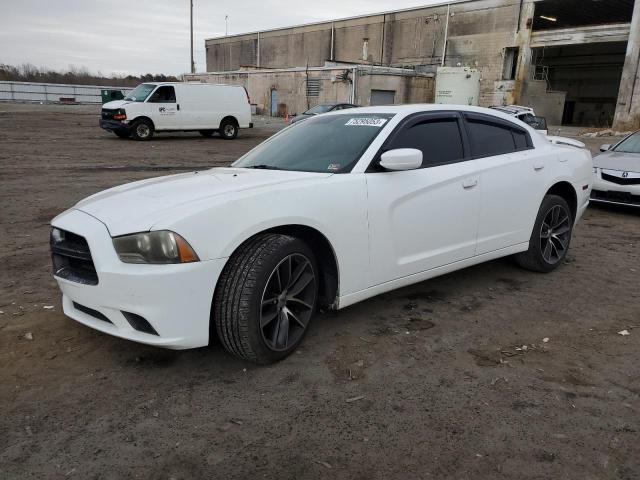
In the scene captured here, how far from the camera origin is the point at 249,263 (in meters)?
2.93

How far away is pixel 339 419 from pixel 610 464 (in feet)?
4.09

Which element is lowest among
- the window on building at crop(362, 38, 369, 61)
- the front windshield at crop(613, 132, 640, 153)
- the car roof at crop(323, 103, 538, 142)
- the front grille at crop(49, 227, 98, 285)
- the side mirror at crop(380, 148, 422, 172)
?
the front grille at crop(49, 227, 98, 285)

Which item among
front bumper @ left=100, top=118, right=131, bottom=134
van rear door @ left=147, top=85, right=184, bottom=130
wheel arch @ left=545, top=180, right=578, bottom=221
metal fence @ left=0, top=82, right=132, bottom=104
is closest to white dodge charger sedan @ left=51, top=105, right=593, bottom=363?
wheel arch @ left=545, top=180, right=578, bottom=221

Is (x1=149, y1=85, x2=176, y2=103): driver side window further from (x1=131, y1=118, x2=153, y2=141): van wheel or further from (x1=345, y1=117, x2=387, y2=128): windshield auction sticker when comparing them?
(x1=345, y1=117, x2=387, y2=128): windshield auction sticker

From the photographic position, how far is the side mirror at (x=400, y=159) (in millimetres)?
3463

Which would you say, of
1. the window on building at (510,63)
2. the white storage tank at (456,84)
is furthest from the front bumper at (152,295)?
the window on building at (510,63)

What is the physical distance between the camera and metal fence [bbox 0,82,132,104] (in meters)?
44.9

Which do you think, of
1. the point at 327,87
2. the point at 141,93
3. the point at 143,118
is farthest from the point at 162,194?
the point at 327,87

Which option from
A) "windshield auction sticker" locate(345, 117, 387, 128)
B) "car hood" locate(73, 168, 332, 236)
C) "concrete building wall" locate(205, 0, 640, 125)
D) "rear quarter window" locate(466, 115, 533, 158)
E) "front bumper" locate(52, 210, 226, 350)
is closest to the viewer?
"front bumper" locate(52, 210, 226, 350)

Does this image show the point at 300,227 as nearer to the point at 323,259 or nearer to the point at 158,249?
the point at 323,259

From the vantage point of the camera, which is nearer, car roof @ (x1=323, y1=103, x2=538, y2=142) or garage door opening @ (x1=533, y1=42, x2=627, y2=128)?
car roof @ (x1=323, y1=103, x2=538, y2=142)

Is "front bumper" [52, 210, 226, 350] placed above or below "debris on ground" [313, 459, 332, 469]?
above

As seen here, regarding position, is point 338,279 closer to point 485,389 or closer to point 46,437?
point 485,389

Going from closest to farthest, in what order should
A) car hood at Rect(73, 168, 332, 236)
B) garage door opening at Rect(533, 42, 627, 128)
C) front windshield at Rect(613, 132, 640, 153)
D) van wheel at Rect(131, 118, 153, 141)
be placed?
car hood at Rect(73, 168, 332, 236) < front windshield at Rect(613, 132, 640, 153) < van wheel at Rect(131, 118, 153, 141) < garage door opening at Rect(533, 42, 627, 128)
